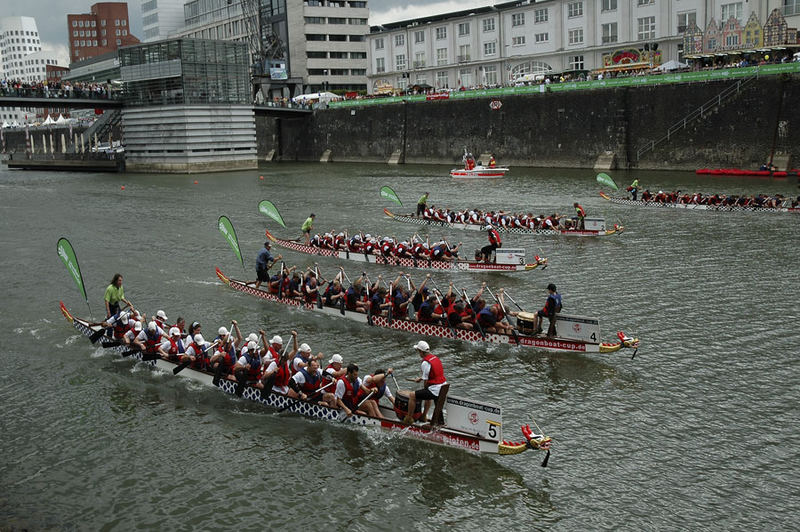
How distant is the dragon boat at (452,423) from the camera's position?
495 inches

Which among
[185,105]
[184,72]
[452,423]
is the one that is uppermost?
[184,72]

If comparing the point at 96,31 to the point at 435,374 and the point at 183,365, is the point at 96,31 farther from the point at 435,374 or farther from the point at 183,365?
the point at 435,374

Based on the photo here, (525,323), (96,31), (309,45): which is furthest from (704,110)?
(96,31)

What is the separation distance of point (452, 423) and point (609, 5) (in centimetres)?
6395

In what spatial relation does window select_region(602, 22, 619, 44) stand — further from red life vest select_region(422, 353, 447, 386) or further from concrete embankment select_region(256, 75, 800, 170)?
red life vest select_region(422, 353, 447, 386)

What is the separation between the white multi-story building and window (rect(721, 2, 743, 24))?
0.08 meters

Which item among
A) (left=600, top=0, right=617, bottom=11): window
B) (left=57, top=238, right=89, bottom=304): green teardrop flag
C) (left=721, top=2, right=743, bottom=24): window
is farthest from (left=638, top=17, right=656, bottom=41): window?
(left=57, top=238, right=89, bottom=304): green teardrop flag

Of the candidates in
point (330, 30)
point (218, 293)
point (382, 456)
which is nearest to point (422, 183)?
point (218, 293)

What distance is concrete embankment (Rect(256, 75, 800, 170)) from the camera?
47.6 metres

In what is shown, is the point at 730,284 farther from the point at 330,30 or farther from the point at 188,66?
the point at 330,30

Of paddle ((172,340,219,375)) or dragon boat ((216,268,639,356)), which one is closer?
paddle ((172,340,219,375))

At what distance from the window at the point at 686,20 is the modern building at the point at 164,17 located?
309 feet

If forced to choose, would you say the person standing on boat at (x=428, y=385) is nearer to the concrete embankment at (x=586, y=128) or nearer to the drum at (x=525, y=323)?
the drum at (x=525, y=323)

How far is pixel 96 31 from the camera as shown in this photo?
623 ft
